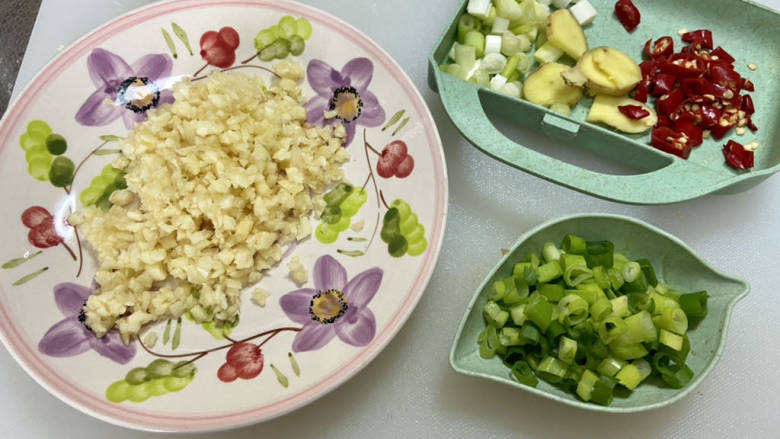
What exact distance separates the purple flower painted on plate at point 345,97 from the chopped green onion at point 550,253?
1.26 feet

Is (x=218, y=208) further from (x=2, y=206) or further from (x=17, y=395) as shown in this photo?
(x=17, y=395)

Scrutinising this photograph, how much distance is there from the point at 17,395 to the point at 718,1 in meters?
1.67

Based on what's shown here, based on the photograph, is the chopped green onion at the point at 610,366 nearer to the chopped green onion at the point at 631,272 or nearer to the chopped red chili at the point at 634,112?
the chopped green onion at the point at 631,272

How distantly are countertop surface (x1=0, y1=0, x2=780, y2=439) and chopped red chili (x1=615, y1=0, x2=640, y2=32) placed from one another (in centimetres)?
41

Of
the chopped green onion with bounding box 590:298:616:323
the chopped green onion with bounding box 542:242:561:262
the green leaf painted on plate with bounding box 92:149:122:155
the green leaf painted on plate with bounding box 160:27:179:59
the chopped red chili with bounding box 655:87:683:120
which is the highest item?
the green leaf painted on plate with bounding box 160:27:179:59

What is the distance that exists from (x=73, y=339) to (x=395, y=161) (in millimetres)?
637

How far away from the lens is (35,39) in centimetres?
144

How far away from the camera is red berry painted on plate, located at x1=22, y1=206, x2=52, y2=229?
3.64ft

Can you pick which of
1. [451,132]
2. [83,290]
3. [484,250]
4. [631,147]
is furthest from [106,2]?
[631,147]

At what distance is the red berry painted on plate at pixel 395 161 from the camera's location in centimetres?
112

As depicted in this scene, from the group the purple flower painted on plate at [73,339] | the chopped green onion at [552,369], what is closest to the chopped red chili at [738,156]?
the chopped green onion at [552,369]

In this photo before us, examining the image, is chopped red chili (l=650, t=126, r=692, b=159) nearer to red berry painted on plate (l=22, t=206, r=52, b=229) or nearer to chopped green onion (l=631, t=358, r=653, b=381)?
chopped green onion (l=631, t=358, r=653, b=381)

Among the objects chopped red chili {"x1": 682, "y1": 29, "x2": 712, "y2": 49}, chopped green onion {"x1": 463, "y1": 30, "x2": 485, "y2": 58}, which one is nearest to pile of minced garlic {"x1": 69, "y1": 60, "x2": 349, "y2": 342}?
chopped green onion {"x1": 463, "y1": 30, "x2": 485, "y2": 58}

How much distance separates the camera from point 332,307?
3.54 feet
